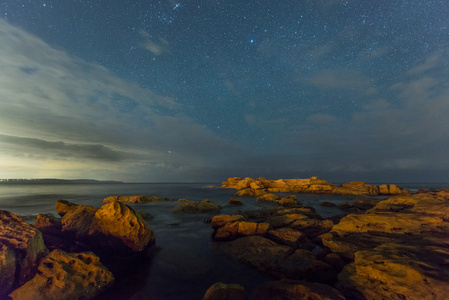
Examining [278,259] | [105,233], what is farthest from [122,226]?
[278,259]

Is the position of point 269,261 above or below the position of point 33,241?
below

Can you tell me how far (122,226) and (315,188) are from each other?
217ft

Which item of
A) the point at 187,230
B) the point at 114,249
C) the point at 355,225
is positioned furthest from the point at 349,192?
the point at 114,249

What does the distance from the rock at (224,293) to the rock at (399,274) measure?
3.99 meters

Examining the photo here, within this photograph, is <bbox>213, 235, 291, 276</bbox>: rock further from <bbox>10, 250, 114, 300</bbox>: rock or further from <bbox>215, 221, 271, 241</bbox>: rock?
<bbox>10, 250, 114, 300</bbox>: rock

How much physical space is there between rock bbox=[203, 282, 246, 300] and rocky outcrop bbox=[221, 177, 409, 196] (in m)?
50.5

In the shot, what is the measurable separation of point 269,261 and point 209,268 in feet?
9.79

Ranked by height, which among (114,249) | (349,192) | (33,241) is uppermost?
(33,241)

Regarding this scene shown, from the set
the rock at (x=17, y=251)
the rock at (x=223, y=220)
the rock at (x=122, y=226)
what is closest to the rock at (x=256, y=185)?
the rock at (x=223, y=220)

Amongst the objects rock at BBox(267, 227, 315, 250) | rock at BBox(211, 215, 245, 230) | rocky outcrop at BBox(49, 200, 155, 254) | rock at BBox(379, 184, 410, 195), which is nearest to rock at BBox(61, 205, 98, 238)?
rocky outcrop at BBox(49, 200, 155, 254)

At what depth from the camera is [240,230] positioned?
12.9 metres

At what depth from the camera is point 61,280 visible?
6207 millimetres

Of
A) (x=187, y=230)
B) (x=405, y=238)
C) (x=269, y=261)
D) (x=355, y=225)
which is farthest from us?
(x=187, y=230)

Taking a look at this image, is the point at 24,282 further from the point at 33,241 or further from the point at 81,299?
the point at 81,299
